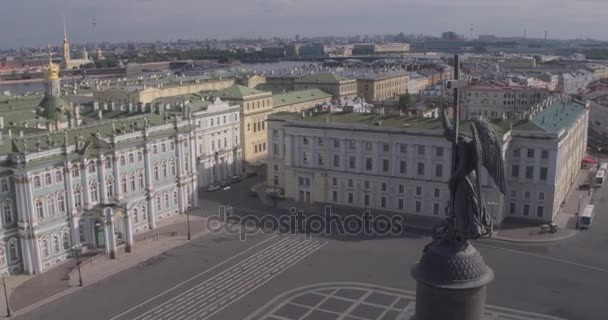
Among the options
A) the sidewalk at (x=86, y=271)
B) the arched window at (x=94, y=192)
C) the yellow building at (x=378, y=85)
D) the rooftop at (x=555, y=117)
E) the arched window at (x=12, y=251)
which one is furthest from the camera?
the yellow building at (x=378, y=85)

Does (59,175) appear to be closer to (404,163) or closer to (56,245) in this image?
(56,245)

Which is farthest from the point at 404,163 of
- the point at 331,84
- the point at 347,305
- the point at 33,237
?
the point at 331,84

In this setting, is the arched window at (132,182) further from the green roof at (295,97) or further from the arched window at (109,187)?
the green roof at (295,97)

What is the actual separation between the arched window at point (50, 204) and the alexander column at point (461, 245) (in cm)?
4637

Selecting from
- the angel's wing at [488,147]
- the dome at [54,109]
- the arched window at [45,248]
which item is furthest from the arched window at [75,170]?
the angel's wing at [488,147]

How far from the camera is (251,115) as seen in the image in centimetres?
9706

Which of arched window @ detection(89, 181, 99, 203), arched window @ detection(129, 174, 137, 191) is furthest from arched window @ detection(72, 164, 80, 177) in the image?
arched window @ detection(129, 174, 137, 191)

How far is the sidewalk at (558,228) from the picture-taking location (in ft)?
200

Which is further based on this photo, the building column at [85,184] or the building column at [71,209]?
the building column at [85,184]

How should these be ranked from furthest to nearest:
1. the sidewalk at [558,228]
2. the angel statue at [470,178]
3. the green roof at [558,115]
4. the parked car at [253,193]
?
the parked car at [253,193] → the green roof at [558,115] → the sidewalk at [558,228] → the angel statue at [470,178]

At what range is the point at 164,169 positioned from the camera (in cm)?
6981

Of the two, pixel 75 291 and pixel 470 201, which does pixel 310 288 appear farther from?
pixel 470 201

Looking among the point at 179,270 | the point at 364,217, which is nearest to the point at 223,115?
the point at 364,217

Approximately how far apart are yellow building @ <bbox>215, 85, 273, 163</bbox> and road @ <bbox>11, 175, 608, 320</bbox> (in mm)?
35377
